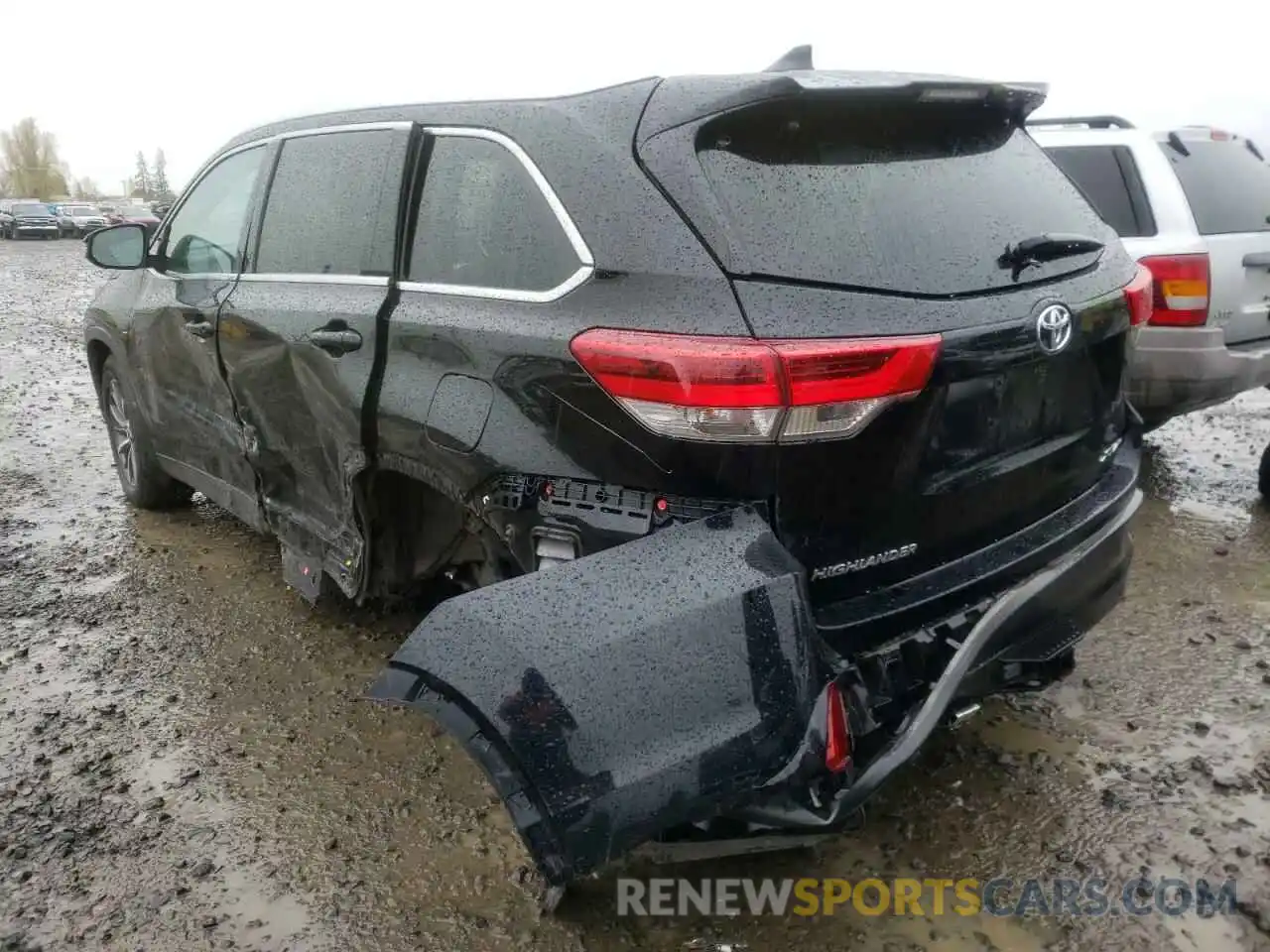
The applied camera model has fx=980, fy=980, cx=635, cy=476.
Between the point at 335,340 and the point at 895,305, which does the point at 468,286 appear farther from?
the point at 895,305

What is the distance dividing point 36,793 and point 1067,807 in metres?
2.93

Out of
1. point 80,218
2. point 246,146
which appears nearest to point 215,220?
point 246,146

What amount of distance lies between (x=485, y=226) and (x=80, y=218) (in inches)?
1798

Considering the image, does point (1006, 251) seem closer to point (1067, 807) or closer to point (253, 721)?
point (1067, 807)

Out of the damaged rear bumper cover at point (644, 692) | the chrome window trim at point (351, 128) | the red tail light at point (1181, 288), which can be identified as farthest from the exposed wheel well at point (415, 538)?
the red tail light at point (1181, 288)

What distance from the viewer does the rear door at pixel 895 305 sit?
203cm

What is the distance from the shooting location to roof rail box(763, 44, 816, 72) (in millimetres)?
2500

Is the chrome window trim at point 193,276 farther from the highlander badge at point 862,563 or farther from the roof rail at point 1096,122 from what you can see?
the roof rail at point 1096,122

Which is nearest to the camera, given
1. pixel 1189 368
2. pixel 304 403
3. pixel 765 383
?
pixel 765 383

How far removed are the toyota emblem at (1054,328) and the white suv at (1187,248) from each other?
2.36 meters

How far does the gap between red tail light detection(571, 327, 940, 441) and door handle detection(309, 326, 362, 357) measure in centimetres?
112

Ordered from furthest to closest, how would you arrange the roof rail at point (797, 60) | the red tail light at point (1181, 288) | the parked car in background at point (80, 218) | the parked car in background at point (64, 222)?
the parked car in background at point (80, 218) < the parked car in background at point (64, 222) < the red tail light at point (1181, 288) < the roof rail at point (797, 60)

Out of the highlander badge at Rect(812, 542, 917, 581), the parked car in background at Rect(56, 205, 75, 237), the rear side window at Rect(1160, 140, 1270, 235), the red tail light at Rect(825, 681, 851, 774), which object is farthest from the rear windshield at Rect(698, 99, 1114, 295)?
the parked car in background at Rect(56, 205, 75, 237)

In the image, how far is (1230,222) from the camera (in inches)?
184
